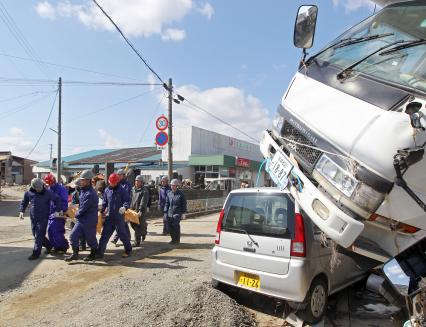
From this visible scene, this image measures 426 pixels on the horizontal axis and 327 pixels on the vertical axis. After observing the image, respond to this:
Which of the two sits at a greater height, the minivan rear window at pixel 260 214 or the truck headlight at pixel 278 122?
the truck headlight at pixel 278 122

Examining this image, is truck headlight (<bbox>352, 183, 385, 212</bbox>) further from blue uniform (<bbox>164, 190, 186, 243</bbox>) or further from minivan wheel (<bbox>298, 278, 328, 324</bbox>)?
blue uniform (<bbox>164, 190, 186, 243</bbox>)

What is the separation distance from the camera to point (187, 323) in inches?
181

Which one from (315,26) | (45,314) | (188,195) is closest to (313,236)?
(315,26)

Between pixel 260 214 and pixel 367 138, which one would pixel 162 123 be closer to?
pixel 260 214

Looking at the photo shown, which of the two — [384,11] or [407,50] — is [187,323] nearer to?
[407,50]

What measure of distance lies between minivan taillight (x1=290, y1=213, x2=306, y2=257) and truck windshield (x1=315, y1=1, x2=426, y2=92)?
2043 mm

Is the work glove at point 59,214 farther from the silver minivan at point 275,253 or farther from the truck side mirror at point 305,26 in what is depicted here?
the truck side mirror at point 305,26

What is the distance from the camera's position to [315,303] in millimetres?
4895

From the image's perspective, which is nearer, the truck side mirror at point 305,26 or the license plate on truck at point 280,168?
the license plate on truck at point 280,168

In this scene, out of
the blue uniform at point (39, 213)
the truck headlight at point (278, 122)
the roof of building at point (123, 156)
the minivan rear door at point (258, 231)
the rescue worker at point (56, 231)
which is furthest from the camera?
the roof of building at point (123, 156)

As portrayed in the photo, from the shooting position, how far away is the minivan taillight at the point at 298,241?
4.74 m

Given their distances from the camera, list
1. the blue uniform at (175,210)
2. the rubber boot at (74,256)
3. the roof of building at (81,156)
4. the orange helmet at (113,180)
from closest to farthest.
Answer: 1. the rubber boot at (74,256)
2. the orange helmet at (113,180)
3. the blue uniform at (175,210)
4. the roof of building at (81,156)

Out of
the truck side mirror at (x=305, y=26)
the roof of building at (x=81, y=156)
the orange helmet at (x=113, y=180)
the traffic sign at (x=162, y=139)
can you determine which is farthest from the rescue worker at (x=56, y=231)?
the roof of building at (x=81, y=156)

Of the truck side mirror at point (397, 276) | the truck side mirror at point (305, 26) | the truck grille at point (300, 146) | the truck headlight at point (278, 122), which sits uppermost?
the truck side mirror at point (305, 26)
